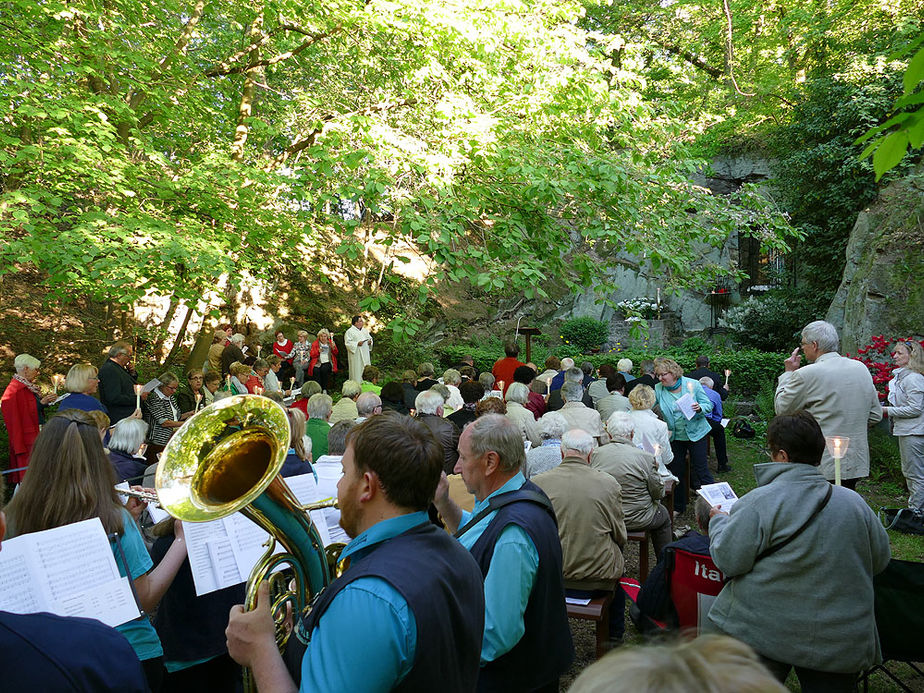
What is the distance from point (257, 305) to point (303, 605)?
1711cm

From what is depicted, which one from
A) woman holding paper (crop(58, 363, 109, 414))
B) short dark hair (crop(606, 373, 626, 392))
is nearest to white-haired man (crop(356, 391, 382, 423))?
woman holding paper (crop(58, 363, 109, 414))

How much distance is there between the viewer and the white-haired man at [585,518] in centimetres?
433

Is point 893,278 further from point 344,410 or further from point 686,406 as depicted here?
point 344,410

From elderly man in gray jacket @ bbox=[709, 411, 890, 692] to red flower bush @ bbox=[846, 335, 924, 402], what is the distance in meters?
7.27

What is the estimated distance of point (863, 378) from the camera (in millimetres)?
5375

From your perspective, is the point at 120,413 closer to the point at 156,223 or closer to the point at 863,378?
the point at 156,223

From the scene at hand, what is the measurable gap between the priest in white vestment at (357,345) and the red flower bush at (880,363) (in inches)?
386

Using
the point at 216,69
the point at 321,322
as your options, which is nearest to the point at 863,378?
the point at 216,69

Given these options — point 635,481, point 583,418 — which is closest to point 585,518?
point 635,481

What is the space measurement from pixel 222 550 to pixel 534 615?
136 cm

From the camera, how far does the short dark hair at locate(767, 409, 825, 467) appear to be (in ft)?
10.3

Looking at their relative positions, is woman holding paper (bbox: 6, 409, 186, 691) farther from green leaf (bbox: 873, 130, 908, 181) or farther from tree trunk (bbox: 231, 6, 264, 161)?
tree trunk (bbox: 231, 6, 264, 161)

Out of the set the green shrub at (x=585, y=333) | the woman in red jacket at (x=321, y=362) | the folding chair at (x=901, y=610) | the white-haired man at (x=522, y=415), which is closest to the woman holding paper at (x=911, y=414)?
the white-haired man at (x=522, y=415)

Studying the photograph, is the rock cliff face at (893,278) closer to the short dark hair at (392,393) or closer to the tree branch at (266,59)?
the short dark hair at (392,393)
